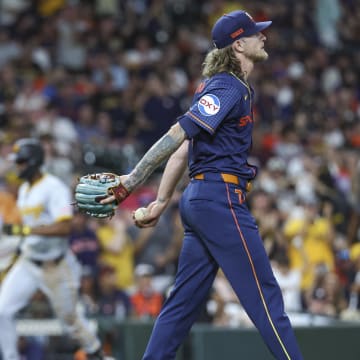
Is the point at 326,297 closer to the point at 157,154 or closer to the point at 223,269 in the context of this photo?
the point at 223,269

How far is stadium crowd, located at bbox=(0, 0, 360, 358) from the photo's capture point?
10.3m

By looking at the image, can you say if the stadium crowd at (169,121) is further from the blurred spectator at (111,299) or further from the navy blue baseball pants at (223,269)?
the navy blue baseball pants at (223,269)

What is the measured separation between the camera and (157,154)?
16.0 feet

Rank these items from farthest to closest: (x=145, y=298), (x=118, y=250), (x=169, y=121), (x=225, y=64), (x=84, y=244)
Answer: (x=169, y=121)
(x=118, y=250)
(x=84, y=244)
(x=145, y=298)
(x=225, y=64)

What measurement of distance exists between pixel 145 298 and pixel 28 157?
2.75 meters

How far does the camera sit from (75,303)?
8094 millimetres

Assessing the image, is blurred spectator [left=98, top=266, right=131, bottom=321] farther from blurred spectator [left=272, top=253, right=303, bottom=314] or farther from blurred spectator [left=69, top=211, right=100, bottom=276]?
blurred spectator [left=272, top=253, right=303, bottom=314]

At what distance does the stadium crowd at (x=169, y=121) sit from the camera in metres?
10.3

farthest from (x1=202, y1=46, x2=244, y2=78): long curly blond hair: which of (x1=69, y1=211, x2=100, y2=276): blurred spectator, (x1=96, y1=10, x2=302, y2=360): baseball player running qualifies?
(x1=69, y1=211, x2=100, y2=276): blurred spectator

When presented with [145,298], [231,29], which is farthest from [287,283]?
[231,29]

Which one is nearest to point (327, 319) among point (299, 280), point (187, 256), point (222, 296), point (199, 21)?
point (222, 296)

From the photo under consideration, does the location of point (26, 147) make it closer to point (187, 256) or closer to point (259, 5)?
point (187, 256)

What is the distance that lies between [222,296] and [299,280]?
137cm

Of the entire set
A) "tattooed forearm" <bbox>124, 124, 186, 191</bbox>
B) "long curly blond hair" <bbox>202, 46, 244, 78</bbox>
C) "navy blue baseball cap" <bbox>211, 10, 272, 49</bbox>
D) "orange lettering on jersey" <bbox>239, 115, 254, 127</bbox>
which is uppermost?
"navy blue baseball cap" <bbox>211, 10, 272, 49</bbox>
